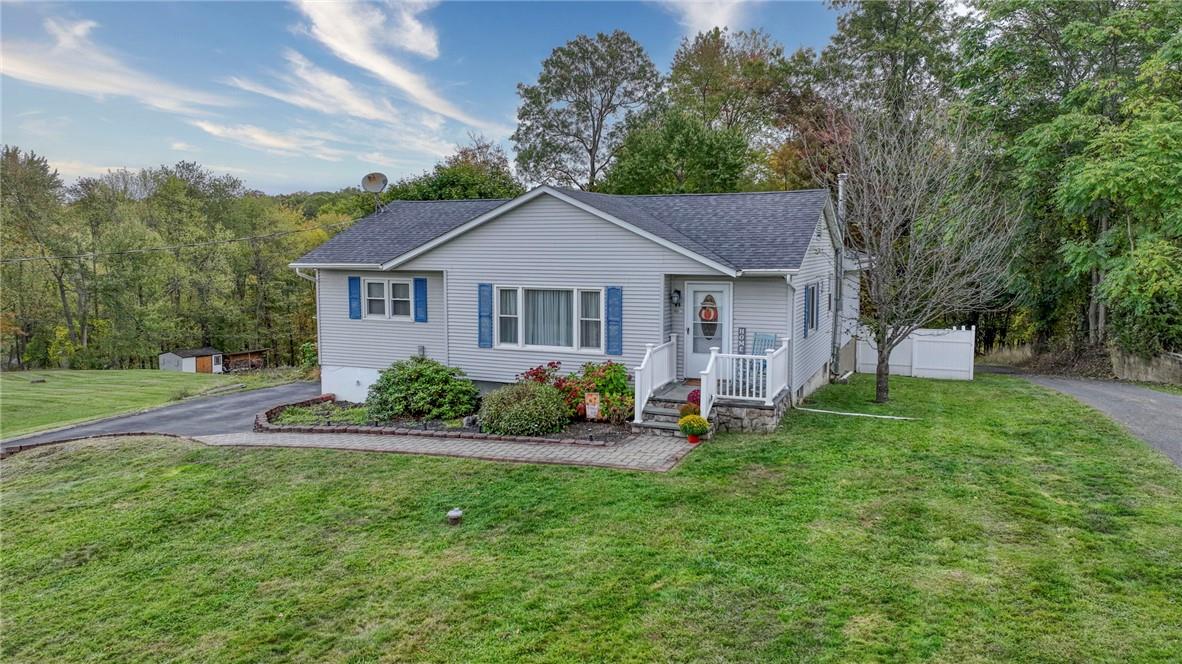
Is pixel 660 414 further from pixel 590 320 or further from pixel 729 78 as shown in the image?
pixel 729 78

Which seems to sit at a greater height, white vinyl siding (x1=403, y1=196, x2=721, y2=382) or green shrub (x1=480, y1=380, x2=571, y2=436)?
white vinyl siding (x1=403, y1=196, x2=721, y2=382)

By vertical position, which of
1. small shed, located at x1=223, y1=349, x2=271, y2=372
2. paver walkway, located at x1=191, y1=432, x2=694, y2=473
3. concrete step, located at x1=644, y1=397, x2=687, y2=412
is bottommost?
small shed, located at x1=223, y1=349, x2=271, y2=372

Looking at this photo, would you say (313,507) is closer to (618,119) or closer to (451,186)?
(451,186)

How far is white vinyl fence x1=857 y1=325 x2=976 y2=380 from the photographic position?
58.3ft

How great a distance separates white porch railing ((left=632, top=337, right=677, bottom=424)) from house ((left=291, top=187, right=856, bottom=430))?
0.04 metres

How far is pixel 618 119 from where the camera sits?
37.3 meters

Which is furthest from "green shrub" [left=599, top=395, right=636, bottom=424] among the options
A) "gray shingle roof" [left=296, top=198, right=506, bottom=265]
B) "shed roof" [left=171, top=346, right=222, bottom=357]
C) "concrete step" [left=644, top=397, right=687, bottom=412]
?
"shed roof" [left=171, top=346, right=222, bottom=357]

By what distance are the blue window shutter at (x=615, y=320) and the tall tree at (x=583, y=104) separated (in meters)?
25.3

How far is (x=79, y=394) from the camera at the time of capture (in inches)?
870

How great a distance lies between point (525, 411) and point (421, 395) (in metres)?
2.68

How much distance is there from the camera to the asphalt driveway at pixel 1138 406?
Answer: 10264 millimetres

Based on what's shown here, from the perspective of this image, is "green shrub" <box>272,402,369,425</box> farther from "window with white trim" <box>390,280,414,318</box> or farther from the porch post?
the porch post

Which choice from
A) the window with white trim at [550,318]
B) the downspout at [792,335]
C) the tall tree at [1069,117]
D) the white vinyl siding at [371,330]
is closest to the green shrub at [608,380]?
the window with white trim at [550,318]

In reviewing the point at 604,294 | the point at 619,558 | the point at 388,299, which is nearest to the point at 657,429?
the point at 604,294
